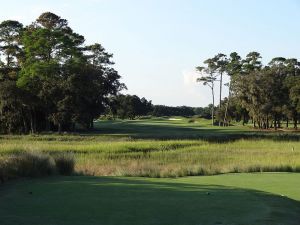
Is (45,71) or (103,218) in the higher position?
(45,71)

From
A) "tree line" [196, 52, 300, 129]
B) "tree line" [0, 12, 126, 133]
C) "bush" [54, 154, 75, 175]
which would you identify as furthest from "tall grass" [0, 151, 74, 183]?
"tree line" [196, 52, 300, 129]

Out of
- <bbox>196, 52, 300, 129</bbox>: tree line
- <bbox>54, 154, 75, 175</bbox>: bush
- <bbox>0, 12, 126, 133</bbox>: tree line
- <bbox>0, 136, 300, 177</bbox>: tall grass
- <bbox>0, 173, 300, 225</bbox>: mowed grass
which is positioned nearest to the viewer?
<bbox>0, 173, 300, 225</bbox>: mowed grass

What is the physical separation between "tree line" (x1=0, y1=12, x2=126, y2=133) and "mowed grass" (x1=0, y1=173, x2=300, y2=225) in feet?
152

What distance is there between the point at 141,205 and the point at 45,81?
175ft

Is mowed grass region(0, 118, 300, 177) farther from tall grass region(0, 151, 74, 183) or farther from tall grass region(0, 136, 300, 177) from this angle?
tall grass region(0, 151, 74, 183)

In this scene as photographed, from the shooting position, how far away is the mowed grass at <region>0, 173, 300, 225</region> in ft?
31.3

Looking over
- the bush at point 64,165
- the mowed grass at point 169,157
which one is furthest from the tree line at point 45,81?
the bush at point 64,165

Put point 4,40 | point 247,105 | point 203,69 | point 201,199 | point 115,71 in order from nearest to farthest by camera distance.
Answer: point 201,199 → point 4,40 → point 115,71 → point 247,105 → point 203,69

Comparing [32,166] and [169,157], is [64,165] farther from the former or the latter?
[169,157]

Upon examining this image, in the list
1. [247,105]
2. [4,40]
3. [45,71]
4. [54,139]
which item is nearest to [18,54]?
[4,40]

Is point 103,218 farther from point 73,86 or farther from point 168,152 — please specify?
point 73,86

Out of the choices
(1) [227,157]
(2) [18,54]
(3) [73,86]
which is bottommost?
(1) [227,157]

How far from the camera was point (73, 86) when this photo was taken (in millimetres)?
60719

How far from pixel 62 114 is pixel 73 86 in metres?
3.58
